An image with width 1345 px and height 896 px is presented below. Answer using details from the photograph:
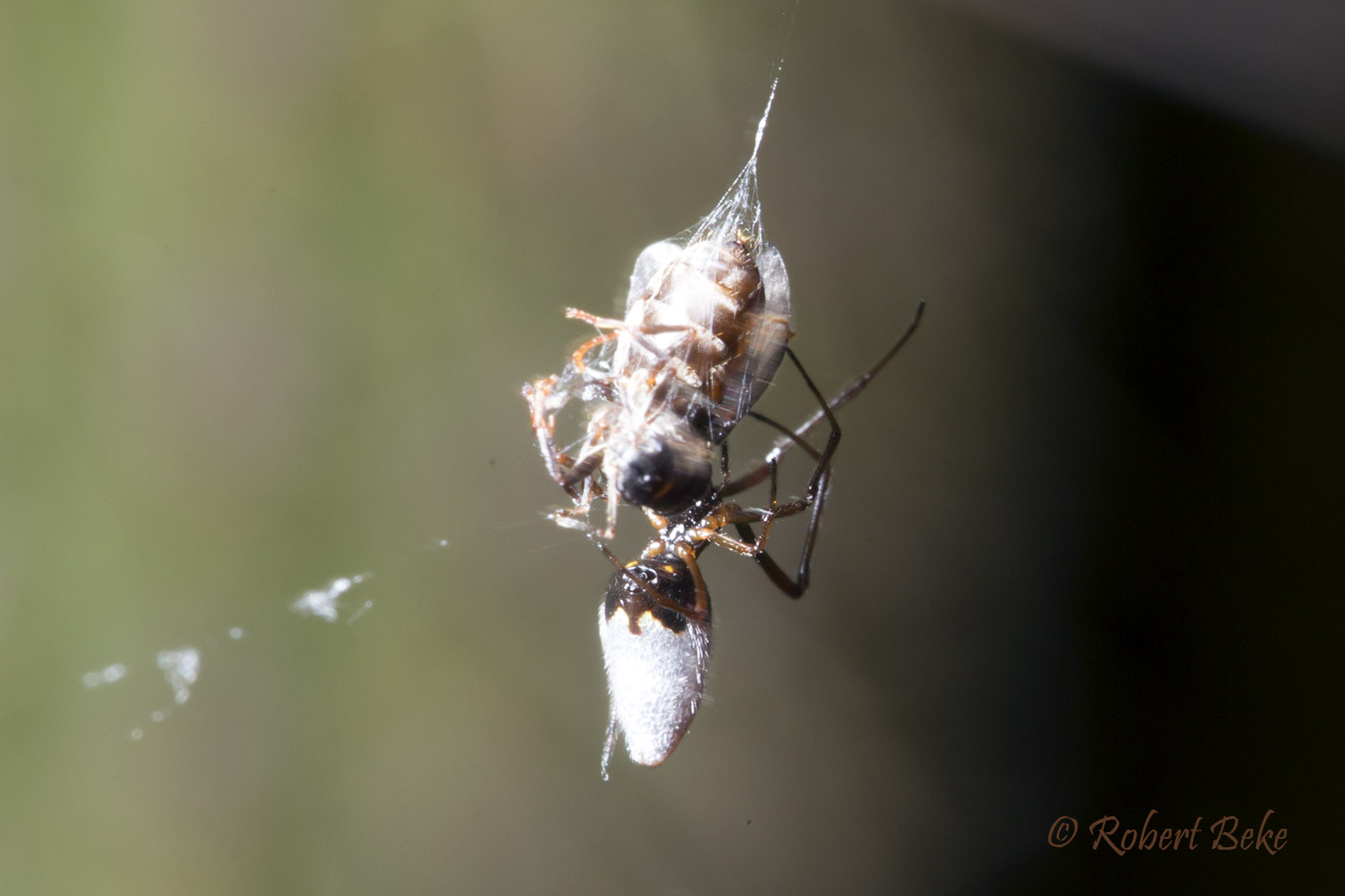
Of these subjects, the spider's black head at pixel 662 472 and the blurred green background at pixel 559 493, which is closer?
the spider's black head at pixel 662 472

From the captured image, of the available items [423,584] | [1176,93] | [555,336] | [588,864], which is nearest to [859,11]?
[1176,93]

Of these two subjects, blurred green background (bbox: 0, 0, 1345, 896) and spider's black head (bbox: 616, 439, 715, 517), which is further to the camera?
blurred green background (bbox: 0, 0, 1345, 896)

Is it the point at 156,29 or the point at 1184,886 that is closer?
the point at 156,29

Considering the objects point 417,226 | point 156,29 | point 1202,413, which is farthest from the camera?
point 1202,413

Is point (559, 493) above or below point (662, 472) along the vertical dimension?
below

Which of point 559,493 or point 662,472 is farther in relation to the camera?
point 559,493

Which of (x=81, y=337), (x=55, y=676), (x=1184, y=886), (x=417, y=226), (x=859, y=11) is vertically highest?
(x=859, y=11)

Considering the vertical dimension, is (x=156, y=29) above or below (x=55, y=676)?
above

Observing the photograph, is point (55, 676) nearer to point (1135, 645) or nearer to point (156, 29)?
point (156, 29)
